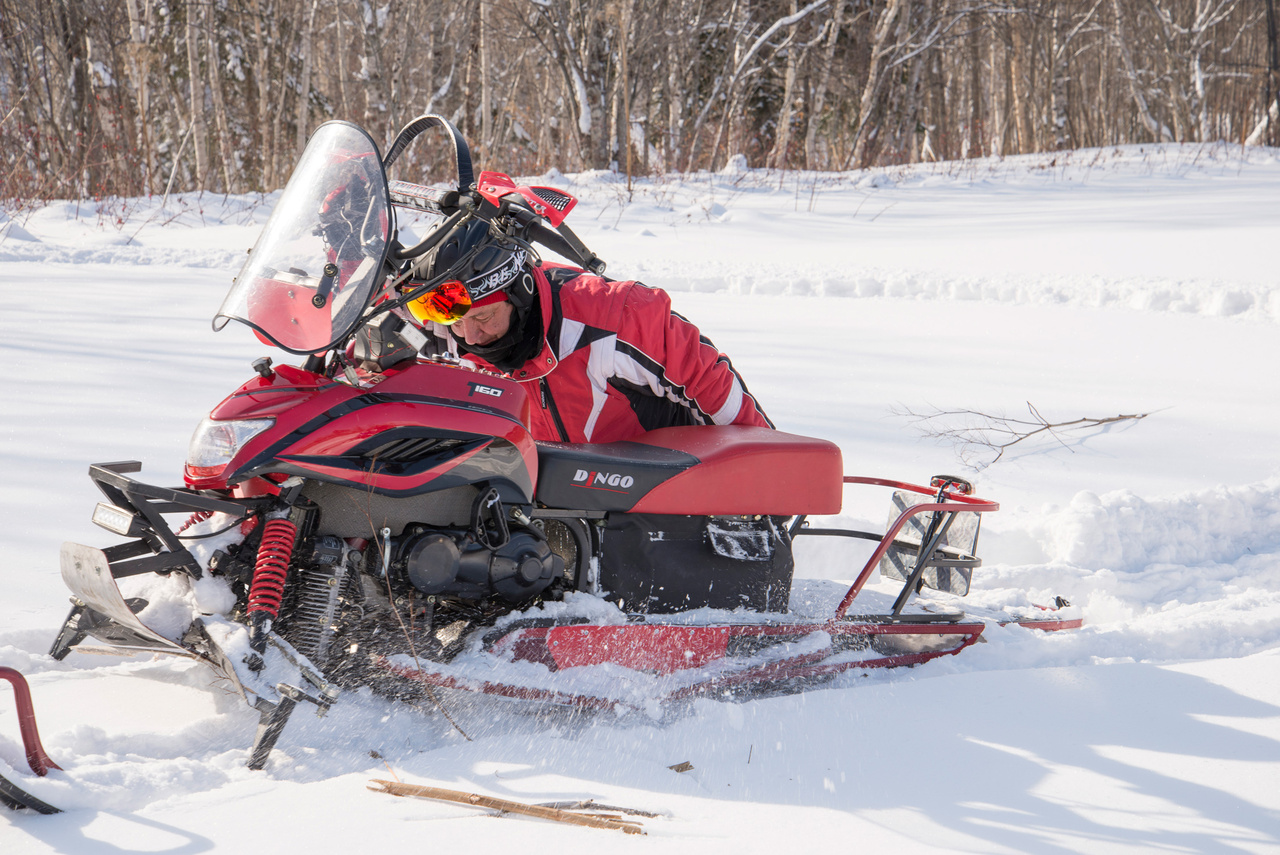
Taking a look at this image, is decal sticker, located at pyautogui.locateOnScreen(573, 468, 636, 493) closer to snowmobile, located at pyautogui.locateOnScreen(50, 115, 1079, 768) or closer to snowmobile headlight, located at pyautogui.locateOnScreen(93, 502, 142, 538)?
snowmobile, located at pyautogui.locateOnScreen(50, 115, 1079, 768)

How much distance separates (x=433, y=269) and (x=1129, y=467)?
346 cm

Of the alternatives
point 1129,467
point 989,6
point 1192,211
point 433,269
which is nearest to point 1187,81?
point 989,6

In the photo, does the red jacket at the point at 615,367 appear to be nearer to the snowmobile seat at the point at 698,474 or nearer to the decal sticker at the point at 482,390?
the snowmobile seat at the point at 698,474

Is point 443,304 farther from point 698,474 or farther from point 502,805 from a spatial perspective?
point 502,805

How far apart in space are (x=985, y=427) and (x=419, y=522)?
10.5 feet

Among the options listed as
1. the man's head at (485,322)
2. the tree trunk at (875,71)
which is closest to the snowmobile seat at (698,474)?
the man's head at (485,322)

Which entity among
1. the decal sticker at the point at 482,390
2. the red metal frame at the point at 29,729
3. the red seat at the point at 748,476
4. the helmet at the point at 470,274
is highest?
the helmet at the point at 470,274

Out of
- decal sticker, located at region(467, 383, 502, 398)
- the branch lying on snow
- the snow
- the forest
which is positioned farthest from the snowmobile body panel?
the forest

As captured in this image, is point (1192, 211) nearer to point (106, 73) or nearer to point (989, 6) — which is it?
point (989, 6)

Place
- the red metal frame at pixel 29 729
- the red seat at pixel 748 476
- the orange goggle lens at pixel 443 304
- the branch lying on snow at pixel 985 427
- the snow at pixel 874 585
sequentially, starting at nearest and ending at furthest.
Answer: the red metal frame at pixel 29 729, the snow at pixel 874 585, the orange goggle lens at pixel 443 304, the red seat at pixel 748 476, the branch lying on snow at pixel 985 427

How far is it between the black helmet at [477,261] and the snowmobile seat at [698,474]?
1.41 ft

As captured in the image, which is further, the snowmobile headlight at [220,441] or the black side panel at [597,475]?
the black side panel at [597,475]

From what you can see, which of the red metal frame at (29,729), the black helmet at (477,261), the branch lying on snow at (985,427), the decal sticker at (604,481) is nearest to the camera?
the red metal frame at (29,729)

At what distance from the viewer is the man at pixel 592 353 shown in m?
2.52
